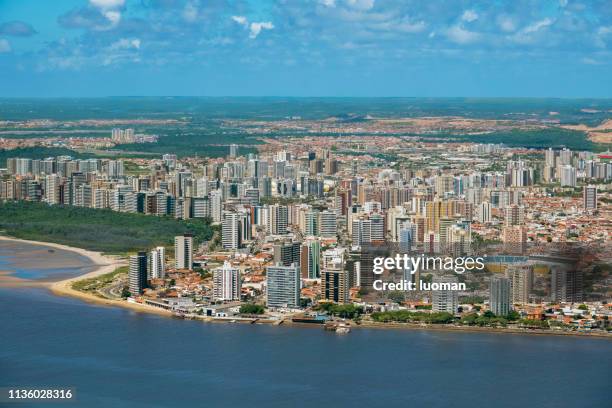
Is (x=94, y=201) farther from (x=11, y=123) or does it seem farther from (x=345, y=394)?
(x=11, y=123)

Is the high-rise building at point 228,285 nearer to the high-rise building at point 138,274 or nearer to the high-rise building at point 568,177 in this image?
the high-rise building at point 138,274

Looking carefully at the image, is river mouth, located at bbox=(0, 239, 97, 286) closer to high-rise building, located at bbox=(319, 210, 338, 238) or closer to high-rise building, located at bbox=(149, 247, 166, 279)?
high-rise building, located at bbox=(149, 247, 166, 279)

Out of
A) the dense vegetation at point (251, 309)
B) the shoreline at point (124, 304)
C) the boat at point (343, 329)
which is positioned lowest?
the shoreline at point (124, 304)

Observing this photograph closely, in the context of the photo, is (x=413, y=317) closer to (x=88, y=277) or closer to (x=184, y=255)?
(x=184, y=255)

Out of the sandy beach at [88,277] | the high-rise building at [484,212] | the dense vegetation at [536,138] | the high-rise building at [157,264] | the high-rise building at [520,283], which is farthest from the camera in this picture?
the dense vegetation at [536,138]

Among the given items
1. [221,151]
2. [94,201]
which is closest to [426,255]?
[94,201]

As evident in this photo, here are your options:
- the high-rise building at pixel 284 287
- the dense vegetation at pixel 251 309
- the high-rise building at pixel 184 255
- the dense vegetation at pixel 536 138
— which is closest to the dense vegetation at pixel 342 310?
the high-rise building at pixel 284 287

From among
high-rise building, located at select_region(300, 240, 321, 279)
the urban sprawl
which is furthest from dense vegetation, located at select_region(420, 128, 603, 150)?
high-rise building, located at select_region(300, 240, 321, 279)

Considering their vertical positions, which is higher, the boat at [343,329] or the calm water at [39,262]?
the boat at [343,329]
